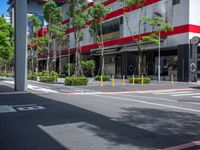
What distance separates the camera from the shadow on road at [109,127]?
6.61 metres

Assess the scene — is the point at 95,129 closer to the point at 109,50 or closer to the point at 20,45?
the point at 20,45

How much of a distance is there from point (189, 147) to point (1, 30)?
43.1 metres

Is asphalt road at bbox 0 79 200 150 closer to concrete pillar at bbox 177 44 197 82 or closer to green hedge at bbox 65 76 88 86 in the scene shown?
green hedge at bbox 65 76 88 86

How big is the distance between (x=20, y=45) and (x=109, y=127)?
14.2 meters

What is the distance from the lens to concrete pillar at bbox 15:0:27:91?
67.5 ft

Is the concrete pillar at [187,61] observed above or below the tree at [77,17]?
below

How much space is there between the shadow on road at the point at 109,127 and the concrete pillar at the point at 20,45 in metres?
10.3

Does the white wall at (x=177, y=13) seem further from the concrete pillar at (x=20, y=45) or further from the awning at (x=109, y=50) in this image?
the concrete pillar at (x=20, y=45)

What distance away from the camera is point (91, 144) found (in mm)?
6484

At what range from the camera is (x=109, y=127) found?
823 cm

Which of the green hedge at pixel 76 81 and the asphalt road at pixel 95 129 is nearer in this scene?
the asphalt road at pixel 95 129

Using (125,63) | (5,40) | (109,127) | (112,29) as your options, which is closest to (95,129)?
(109,127)

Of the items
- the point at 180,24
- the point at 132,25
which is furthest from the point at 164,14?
the point at 132,25

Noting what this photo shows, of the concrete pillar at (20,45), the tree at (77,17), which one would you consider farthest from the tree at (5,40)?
the concrete pillar at (20,45)
